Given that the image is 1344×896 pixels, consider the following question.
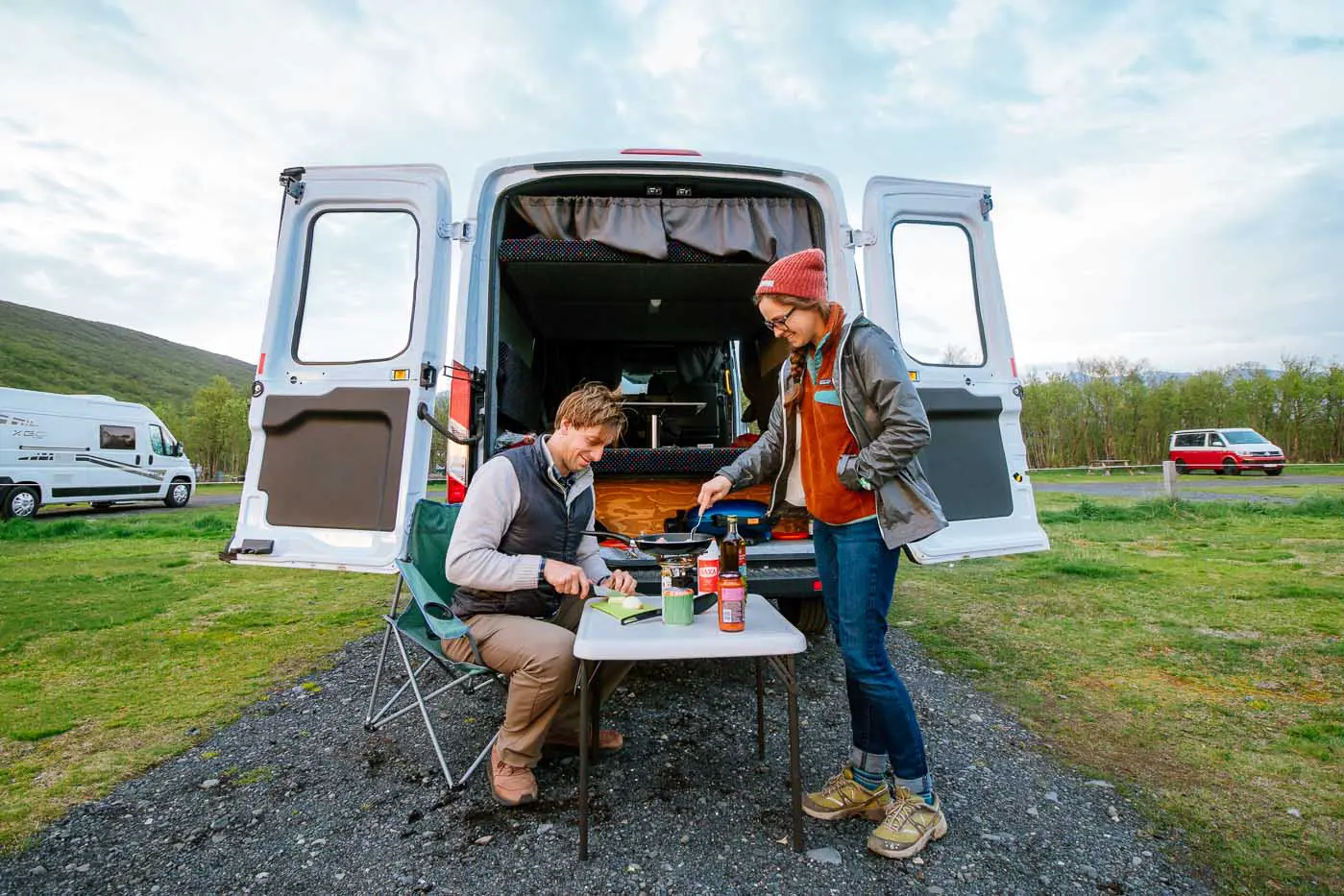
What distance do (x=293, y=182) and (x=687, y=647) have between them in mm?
2705

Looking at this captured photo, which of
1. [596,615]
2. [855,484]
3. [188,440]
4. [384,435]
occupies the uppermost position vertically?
[188,440]

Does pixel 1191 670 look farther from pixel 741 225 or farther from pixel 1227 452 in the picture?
pixel 1227 452

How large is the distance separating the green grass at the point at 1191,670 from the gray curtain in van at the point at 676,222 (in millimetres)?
2528

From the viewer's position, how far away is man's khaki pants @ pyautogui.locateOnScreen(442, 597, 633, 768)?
2.06 m

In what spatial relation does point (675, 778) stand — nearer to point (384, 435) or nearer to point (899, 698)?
point (899, 698)

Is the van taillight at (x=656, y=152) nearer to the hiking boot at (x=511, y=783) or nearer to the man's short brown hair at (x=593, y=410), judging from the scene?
the man's short brown hair at (x=593, y=410)

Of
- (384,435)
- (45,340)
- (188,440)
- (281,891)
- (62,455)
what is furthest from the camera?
(45,340)

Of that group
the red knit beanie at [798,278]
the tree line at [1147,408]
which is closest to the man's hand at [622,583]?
the red knit beanie at [798,278]

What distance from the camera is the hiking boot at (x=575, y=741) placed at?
8.14ft

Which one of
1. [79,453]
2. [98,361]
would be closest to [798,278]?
[79,453]

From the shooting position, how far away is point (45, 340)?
87.3 metres

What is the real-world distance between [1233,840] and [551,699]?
6.68 ft

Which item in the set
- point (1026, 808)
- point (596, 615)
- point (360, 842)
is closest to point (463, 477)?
point (596, 615)

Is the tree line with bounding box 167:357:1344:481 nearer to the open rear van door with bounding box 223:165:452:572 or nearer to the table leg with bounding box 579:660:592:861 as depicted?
the open rear van door with bounding box 223:165:452:572
